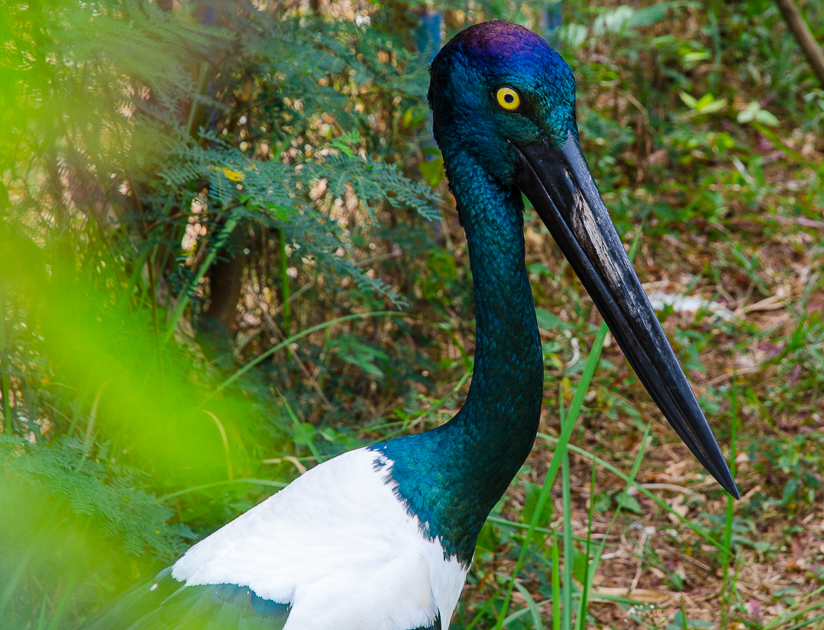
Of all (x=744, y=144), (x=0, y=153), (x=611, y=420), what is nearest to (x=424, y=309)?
(x=611, y=420)

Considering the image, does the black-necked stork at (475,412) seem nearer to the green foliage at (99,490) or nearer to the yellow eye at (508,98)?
the yellow eye at (508,98)

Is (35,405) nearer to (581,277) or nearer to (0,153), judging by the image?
(0,153)

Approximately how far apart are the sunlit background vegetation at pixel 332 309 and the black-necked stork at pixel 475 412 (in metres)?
0.21

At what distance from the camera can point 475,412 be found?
183cm

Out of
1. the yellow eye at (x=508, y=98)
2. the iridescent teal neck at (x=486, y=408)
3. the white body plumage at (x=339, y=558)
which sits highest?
the yellow eye at (x=508, y=98)

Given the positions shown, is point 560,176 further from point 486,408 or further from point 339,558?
point 339,558

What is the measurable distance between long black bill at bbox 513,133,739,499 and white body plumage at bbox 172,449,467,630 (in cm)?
62

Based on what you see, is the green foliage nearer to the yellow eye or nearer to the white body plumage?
the white body plumage

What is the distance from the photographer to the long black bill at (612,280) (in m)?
1.80

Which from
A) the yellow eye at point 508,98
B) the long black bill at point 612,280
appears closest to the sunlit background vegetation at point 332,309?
the long black bill at point 612,280

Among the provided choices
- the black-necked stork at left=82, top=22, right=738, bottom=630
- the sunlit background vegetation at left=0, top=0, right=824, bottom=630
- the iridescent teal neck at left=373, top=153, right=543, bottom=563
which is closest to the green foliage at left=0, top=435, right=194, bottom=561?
the sunlit background vegetation at left=0, top=0, right=824, bottom=630

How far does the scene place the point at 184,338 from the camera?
2910mm

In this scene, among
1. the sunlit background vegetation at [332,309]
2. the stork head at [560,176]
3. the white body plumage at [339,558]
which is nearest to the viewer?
the white body plumage at [339,558]

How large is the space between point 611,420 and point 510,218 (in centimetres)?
200
